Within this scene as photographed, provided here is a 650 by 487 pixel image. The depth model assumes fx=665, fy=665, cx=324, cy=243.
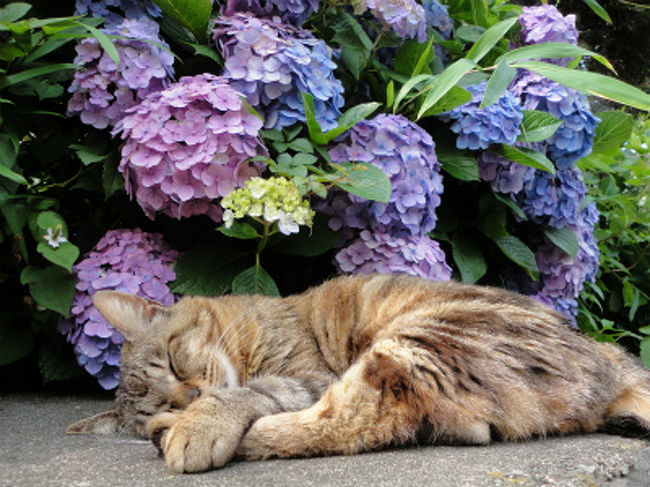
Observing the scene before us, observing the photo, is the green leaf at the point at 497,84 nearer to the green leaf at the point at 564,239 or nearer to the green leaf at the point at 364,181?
the green leaf at the point at 364,181

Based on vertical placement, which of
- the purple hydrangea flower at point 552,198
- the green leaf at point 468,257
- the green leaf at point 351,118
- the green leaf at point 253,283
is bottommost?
the green leaf at point 468,257

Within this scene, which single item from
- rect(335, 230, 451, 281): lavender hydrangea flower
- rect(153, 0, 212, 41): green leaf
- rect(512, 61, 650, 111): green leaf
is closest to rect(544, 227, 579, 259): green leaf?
rect(335, 230, 451, 281): lavender hydrangea flower

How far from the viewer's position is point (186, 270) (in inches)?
91.0

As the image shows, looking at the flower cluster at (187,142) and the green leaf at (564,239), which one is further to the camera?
the green leaf at (564,239)

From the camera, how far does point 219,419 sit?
1.51 m

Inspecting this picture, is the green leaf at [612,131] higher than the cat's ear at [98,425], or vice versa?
the green leaf at [612,131]

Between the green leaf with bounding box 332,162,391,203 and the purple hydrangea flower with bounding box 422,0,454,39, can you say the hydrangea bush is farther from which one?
the purple hydrangea flower with bounding box 422,0,454,39

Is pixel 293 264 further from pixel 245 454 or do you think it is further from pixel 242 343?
pixel 245 454

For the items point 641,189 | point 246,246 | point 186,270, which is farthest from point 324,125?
point 641,189

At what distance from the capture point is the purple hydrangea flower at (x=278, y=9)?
237 cm

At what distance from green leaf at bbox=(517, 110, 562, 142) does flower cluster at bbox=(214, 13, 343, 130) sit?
75 cm

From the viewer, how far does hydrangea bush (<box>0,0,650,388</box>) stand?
211 cm

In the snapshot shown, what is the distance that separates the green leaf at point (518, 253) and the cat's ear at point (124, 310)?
141cm

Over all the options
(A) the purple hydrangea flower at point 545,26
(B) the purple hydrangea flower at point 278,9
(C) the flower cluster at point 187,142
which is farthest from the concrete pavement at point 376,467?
(A) the purple hydrangea flower at point 545,26
